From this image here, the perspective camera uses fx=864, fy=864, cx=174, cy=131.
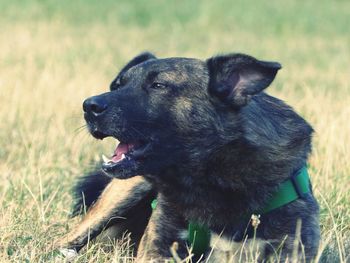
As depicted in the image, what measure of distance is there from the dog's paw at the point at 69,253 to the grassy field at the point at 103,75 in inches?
4.5

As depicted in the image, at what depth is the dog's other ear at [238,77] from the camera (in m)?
4.68

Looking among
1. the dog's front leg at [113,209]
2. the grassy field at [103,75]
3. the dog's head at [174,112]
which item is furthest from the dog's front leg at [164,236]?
the dog's front leg at [113,209]

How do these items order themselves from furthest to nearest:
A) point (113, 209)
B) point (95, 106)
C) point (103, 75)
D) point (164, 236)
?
point (103, 75)
point (113, 209)
point (164, 236)
point (95, 106)

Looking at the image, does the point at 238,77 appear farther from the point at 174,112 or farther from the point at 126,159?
the point at 126,159

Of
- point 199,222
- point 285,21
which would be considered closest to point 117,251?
point 199,222

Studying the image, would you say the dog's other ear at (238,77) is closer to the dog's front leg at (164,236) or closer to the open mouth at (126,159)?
the open mouth at (126,159)

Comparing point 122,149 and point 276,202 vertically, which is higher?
point 122,149

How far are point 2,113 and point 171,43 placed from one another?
948 centimetres

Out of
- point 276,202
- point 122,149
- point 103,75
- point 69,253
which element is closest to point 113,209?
point 69,253

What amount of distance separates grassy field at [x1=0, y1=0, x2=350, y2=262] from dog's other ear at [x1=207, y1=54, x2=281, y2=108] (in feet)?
2.98

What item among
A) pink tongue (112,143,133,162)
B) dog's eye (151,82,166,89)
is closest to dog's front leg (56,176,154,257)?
pink tongue (112,143,133,162)

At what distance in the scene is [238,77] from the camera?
4.80 m

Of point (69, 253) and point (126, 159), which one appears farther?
point (69, 253)

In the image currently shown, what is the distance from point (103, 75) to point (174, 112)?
736 cm
